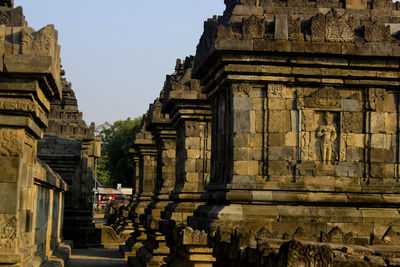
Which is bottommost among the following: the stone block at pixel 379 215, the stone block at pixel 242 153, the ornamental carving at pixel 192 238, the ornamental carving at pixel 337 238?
the ornamental carving at pixel 192 238

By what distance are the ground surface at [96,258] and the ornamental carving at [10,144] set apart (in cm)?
1045

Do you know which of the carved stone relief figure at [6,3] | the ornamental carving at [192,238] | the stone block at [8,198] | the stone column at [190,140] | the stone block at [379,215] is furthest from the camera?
the stone column at [190,140]

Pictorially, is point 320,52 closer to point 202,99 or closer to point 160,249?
point 202,99

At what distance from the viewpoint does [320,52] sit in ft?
32.8

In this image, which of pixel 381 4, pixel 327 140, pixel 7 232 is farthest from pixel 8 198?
pixel 381 4

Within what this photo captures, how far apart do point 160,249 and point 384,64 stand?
7161 mm

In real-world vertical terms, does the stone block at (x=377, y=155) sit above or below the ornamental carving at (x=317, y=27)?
below

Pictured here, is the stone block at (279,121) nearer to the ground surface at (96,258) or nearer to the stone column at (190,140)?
the stone column at (190,140)

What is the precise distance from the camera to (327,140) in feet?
33.2

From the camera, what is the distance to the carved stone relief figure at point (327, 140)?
10.1 m

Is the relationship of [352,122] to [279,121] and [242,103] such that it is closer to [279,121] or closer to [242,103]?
[279,121]

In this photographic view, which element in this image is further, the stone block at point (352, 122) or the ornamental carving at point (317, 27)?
the stone block at point (352, 122)

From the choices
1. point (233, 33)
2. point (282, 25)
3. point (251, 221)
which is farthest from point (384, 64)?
point (251, 221)

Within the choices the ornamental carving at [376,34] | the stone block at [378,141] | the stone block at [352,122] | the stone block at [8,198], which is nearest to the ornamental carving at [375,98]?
the stone block at [352,122]
